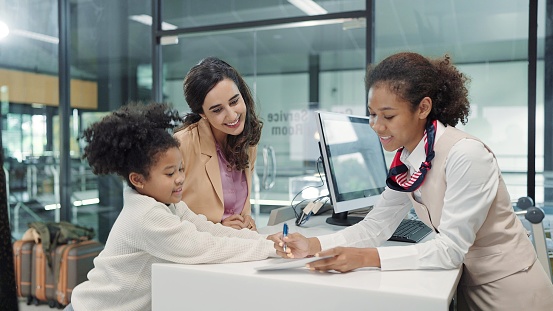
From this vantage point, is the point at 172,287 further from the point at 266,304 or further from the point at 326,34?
the point at 326,34

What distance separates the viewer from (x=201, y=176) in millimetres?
1700

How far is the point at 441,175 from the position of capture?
1152 mm

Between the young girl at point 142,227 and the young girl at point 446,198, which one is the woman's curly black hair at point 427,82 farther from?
the young girl at point 142,227

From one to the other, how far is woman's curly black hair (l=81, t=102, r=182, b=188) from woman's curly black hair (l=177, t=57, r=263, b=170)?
368 mm

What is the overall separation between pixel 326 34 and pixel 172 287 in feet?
9.84

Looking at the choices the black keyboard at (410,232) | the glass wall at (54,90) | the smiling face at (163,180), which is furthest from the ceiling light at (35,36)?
the black keyboard at (410,232)

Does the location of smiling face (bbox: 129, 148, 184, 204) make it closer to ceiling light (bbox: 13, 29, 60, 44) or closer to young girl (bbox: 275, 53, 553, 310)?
young girl (bbox: 275, 53, 553, 310)

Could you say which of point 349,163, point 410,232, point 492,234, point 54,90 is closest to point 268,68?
point 54,90

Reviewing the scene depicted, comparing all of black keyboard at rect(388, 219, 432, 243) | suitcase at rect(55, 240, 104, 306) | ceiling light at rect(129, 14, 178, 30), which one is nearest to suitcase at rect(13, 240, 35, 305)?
suitcase at rect(55, 240, 104, 306)

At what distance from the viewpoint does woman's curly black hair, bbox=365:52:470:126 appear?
1.19m

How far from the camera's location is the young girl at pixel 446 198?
1095 millimetres

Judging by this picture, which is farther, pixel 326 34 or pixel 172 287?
pixel 326 34

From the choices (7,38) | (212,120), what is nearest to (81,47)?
(7,38)

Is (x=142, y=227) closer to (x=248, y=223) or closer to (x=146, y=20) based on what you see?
(x=248, y=223)
